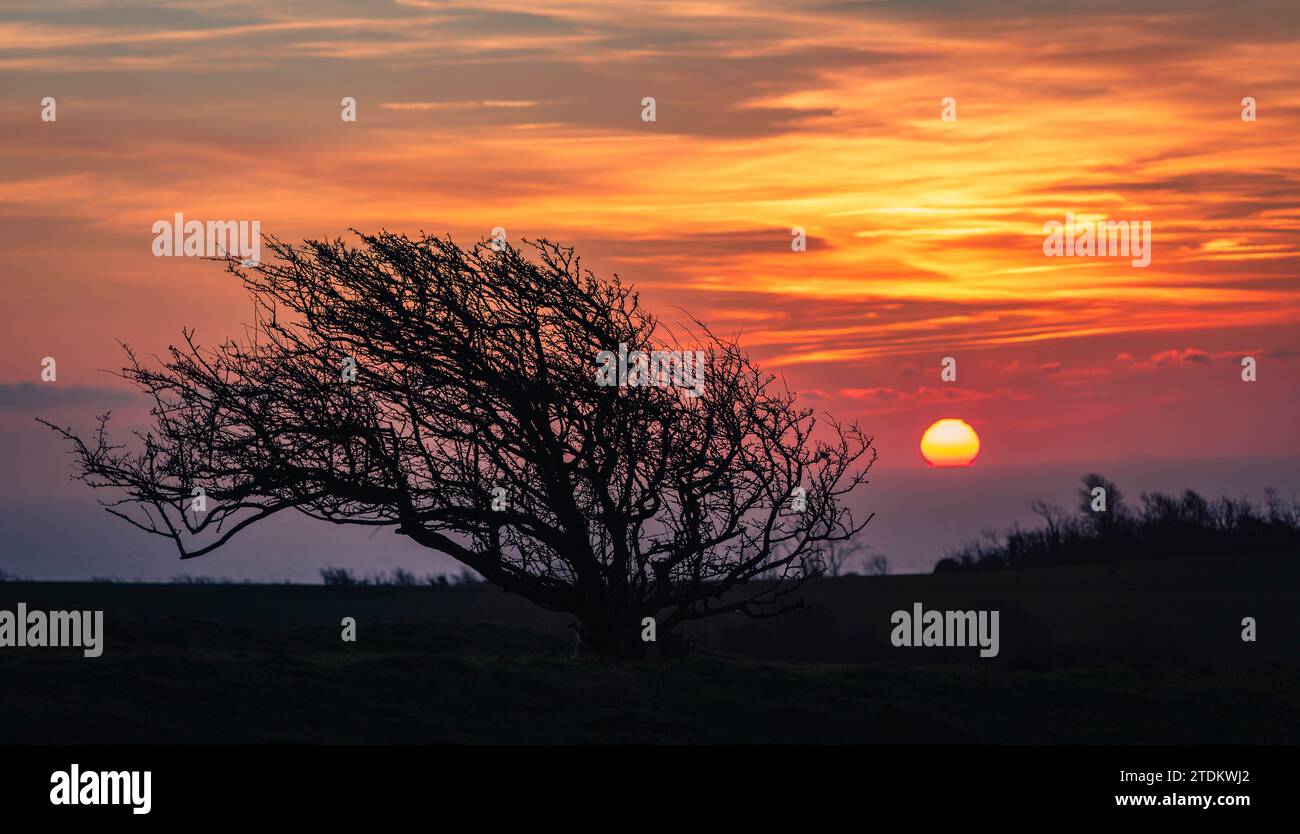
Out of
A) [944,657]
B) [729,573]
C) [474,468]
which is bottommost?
[944,657]

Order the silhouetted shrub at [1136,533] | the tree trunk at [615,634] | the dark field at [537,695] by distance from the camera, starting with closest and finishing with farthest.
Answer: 1. the dark field at [537,695]
2. the tree trunk at [615,634]
3. the silhouetted shrub at [1136,533]

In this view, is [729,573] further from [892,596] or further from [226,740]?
[892,596]

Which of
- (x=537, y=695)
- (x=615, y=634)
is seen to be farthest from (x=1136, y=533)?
(x=537, y=695)

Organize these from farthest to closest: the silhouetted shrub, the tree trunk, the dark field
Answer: the silhouetted shrub → the tree trunk → the dark field

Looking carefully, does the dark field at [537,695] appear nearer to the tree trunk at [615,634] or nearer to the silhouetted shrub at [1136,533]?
the tree trunk at [615,634]

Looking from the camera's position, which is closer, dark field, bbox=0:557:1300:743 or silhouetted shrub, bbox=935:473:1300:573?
dark field, bbox=0:557:1300:743

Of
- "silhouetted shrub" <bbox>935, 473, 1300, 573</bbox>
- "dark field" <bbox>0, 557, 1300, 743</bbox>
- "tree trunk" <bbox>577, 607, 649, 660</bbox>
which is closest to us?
"dark field" <bbox>0, 557, 1300, 743</bbox>

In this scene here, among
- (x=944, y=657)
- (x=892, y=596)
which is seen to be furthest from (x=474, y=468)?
(x=892, y=596)

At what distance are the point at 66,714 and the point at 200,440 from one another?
673cm

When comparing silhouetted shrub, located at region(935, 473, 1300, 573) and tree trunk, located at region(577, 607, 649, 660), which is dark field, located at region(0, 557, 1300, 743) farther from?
silhouetted shrub, located at region(935, 473, 1300, 573)

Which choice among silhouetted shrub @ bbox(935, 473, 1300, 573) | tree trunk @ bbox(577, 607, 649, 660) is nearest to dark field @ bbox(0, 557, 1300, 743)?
tree trunk @ bbox(577, 607, 649, 660)

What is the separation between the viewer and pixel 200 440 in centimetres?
2134

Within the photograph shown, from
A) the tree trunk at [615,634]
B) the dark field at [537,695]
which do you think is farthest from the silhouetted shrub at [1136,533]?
the tree trunk at [615,634]
